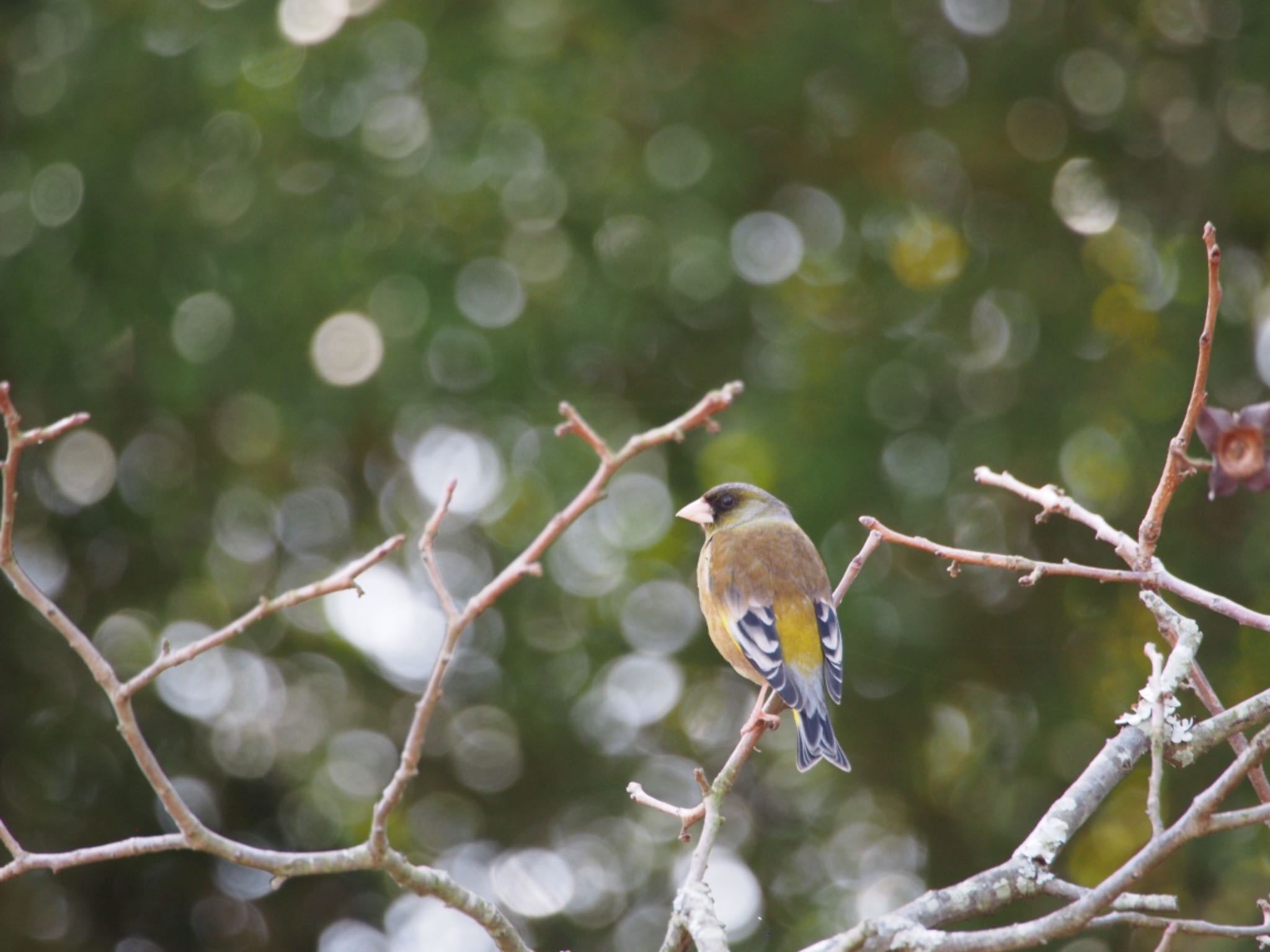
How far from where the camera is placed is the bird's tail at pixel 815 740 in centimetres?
357

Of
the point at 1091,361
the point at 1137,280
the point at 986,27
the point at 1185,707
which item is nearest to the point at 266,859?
the point at 1185,707

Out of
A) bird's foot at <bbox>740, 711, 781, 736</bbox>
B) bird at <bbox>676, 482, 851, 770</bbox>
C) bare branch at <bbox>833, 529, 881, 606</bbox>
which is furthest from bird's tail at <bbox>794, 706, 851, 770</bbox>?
bare branch at <bbox>833, 529, 881, 606</bbox>

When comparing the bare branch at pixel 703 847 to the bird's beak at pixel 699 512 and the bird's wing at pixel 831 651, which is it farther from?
the bird's beak at pixel 699 512

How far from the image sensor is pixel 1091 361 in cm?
589

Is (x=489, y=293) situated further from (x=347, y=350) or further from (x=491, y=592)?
(x=491, y=592)

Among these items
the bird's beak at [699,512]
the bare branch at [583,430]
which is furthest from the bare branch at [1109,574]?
the bird's beak at [699,512]

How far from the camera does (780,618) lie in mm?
3879

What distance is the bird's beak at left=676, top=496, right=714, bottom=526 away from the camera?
425 cm

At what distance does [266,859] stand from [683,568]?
4654 millimetres

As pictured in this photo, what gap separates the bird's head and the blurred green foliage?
1.15 meters

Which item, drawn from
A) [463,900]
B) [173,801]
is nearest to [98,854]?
[173,801]

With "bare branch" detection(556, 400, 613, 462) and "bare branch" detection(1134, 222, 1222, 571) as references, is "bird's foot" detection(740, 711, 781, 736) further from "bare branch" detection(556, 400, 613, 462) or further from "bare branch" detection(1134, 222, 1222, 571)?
"bare branch" detection(556, 400, 613, 462)

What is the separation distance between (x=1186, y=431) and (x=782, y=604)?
6.61 ft

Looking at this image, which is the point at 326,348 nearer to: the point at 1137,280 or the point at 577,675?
the point at 577,675
